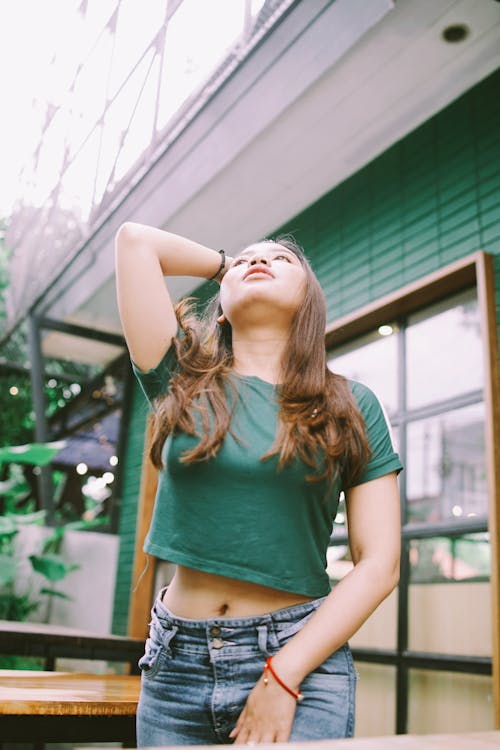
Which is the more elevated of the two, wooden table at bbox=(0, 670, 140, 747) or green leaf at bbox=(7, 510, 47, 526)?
green leaf at bbox=(7, 510, 47, 526)

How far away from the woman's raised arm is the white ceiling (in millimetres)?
2140

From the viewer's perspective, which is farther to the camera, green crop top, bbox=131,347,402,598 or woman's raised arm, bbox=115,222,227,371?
woman's raised arm, bbox=115,222,227,371

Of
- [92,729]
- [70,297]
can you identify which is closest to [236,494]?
[92,729]

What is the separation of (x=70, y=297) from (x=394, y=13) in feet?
12.5

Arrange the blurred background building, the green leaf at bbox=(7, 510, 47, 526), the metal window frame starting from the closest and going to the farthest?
1. the metal window frame
2. the blurred background building
3. the green leaf at bbox=(7, 510, 47, 526)

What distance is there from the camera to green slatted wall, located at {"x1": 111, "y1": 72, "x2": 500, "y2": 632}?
10.6 ft

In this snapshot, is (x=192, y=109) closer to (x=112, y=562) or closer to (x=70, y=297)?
(x=70, y=297)

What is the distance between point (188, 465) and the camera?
46.6 inches

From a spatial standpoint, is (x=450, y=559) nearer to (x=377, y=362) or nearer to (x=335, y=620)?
(x=377, y=362)

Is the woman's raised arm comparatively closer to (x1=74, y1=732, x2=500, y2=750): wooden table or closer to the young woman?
the young woman

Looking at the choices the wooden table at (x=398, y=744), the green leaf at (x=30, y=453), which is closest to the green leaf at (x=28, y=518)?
the green leaf at (x=30, y=453)

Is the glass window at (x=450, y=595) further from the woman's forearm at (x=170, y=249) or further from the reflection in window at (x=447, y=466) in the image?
the woman's forearm at (x=170, y=249)

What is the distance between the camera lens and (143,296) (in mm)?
1311

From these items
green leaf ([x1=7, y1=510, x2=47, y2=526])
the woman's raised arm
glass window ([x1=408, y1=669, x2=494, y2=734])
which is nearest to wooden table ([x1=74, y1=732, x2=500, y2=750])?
the woman's raised arm
